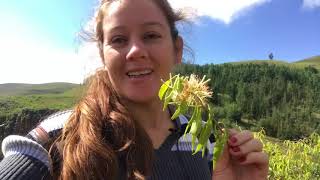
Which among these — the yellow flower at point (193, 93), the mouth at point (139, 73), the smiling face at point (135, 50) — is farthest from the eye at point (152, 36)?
the yellow flower at point (193, 93)

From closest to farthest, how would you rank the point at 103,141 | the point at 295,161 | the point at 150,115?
the point at 103,141, the point at 150,115, the point at 295,161

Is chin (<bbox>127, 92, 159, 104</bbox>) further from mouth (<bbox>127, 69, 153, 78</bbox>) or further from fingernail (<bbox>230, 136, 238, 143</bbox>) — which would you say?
fingernail (<bbox>230, 136, 238, 143</bbox>)

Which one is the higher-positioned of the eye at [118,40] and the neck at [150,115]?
the eye at [118,40]

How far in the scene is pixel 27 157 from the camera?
232 centimetres

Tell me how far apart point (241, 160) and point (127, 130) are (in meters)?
0.65

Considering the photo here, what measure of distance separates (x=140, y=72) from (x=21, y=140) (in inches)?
29.2

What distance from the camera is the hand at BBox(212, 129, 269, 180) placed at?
2.35 meters

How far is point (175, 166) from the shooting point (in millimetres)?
2791

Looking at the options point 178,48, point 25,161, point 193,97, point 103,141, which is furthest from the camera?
point 178,48

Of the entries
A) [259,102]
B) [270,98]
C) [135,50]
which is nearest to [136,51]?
[135,50]

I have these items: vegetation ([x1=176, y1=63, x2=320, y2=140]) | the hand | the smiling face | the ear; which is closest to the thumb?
the hand

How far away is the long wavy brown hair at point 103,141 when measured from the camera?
243cm

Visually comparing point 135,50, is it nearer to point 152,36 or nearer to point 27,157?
point 152,36

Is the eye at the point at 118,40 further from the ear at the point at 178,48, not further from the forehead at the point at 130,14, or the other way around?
the ear at the point at 178,48
